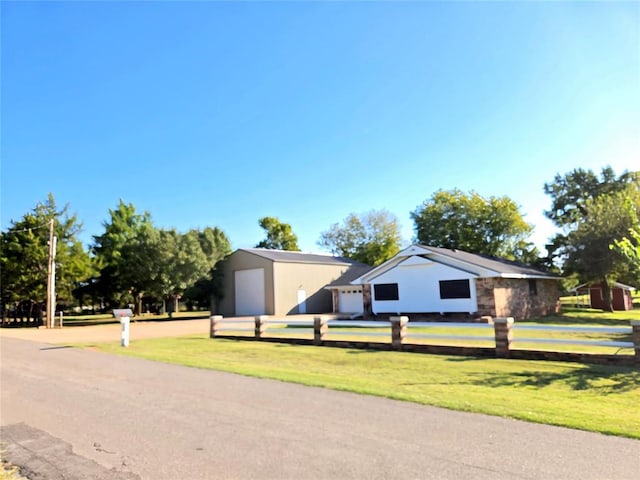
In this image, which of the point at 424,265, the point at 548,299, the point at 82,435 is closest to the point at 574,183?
the point at 548,299

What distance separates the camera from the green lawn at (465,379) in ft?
18.7

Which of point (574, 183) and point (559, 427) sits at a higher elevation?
point (574, 183)

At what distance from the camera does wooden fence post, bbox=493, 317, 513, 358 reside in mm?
10438

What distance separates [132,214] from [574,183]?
43283 mm

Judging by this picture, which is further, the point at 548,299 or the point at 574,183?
the point at 574,183

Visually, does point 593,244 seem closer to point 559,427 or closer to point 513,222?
point 513,222

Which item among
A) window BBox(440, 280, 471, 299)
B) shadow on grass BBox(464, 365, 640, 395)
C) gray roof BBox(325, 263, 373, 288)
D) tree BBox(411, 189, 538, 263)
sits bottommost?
shadow on grass BBox(464, 365, 640, 395)

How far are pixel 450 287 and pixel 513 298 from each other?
364 cm

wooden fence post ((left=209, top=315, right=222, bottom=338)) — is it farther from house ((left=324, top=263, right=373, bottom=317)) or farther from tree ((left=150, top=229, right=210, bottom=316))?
tree ((left=150, top=229, right=210, bottom=316))

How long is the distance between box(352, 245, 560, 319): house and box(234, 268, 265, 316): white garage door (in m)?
9.28

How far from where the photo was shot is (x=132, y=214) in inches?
1864

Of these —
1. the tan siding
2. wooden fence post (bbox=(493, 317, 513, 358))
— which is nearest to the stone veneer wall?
wooden fence post (bbox=(493, 317, 513, 358))

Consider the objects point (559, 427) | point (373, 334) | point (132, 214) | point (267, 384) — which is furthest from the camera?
point (132, 214)

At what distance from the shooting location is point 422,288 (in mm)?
24469
